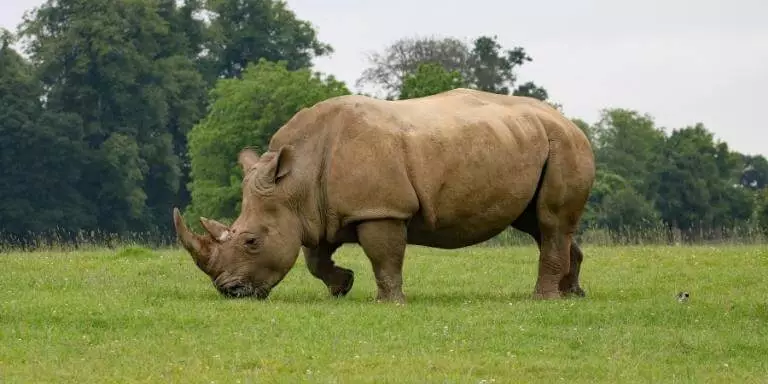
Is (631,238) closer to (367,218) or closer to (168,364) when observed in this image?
(367,218)

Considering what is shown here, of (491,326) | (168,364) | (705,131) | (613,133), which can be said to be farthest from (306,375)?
(613,133)

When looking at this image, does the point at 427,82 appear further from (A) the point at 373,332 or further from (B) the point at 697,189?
(A) the point at 373,332

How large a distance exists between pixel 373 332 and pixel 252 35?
79806 mm

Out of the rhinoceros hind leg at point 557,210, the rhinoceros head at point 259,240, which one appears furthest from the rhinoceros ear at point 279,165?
the rhinoceros hind leg at point 557,210

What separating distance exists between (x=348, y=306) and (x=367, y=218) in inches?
50.0

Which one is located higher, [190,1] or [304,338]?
[190,1]

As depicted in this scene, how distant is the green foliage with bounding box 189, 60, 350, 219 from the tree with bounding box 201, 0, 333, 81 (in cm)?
2121

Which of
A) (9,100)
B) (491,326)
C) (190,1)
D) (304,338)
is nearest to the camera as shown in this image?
(304,338)

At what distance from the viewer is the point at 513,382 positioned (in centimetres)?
1366

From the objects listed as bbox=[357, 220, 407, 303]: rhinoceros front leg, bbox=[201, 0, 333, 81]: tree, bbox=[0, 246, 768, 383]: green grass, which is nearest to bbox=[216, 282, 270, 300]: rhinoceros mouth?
bbox=[0, 246, 768, 383]: green grass

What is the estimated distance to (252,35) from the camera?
9500 cm

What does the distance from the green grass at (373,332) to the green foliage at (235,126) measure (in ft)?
151

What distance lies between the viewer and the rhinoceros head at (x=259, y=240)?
19.4m

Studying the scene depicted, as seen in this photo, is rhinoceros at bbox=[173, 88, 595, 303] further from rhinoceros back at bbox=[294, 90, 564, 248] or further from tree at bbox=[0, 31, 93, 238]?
tree at bbox=[0, 31, 93, 238]
